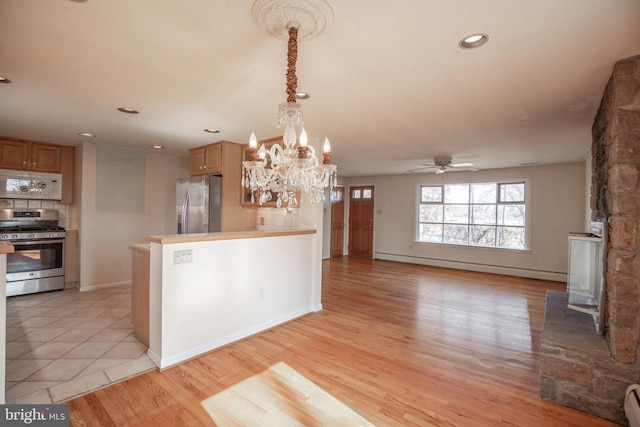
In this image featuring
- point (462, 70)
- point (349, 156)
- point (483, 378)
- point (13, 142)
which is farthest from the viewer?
point (349, 156)

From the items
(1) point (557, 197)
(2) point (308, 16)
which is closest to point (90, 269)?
(2) point (308, 16)

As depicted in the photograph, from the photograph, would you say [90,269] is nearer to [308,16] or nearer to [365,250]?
[308,16]

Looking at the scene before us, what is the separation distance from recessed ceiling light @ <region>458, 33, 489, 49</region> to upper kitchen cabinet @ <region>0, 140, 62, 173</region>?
5847 mm

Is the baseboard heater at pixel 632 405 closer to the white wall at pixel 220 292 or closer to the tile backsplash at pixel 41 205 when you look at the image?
the white wall at pixel 220 292

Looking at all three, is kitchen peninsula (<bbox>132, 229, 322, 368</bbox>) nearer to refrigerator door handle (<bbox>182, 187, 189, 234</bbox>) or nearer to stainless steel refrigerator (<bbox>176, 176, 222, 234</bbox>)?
stainless steel refrigerator (<bbox>176, 176, 222, 234</bbox>)

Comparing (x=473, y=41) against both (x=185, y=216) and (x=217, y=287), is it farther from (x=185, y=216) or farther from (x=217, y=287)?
(x=185, y=216)

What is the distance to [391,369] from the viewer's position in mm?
2486

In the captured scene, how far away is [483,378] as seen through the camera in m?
2.38

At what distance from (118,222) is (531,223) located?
26.0 feet

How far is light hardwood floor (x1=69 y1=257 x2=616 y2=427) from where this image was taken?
6.30 ft

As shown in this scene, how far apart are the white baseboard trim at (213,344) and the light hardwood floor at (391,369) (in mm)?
58

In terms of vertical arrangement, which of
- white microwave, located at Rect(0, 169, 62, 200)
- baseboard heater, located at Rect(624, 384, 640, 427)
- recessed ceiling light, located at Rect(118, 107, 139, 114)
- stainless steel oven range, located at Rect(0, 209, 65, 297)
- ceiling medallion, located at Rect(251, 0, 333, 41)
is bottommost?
baseboard heater, located at Rect(624, 384, 640, 427)

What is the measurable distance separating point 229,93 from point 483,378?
315 centimetres

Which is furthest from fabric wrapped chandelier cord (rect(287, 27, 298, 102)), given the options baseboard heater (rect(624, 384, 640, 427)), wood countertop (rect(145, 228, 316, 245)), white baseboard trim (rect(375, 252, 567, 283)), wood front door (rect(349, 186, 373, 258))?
wood front door (rect(349, 186, 373, 258))
